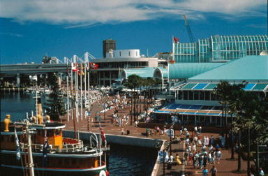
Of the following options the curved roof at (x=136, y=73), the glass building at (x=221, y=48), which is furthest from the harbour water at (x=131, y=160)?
the curved roof at (x=136, y=73)

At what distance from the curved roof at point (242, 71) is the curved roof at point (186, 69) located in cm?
2101

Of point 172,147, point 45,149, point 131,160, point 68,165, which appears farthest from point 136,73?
point 45,149

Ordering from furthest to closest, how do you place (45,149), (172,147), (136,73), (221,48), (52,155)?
1. (136,73)
2. (221,48)
3. (172,147)
4. (52,155)
5. (45,149)

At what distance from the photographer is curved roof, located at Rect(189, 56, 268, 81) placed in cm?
7681

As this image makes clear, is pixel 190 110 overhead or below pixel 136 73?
below

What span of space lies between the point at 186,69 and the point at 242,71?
30.7 metres

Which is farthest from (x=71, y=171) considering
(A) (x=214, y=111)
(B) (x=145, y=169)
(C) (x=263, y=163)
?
(A) (x=214, y=111)

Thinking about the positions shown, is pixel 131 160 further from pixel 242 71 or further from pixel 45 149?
pixel 242 71

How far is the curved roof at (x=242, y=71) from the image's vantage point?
3024 inches

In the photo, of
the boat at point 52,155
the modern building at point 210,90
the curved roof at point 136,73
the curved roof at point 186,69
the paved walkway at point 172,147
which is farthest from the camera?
the curved roof at point 136,73

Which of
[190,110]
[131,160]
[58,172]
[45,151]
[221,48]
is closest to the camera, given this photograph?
[45,151]

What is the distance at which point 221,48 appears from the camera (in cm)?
12456

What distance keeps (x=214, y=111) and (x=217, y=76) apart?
14.2m

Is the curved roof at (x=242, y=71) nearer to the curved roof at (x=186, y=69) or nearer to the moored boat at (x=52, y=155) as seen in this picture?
the curved roof at (x=186, y=69)
